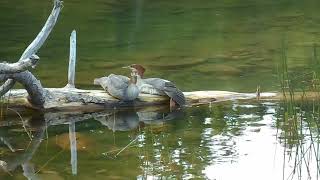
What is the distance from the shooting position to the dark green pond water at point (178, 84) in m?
6.19

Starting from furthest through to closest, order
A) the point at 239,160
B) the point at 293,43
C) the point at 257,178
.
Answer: the point at 293,43
the point at 239,160
the point at 257,178

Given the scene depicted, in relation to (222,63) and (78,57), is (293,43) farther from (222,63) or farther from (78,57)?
(78,57)

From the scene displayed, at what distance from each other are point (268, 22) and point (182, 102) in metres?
7.82

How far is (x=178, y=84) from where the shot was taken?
9.66 metres

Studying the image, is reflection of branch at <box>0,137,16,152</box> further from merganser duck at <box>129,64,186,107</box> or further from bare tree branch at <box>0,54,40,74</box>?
merganser duck at <box>129,64,186,107</box>

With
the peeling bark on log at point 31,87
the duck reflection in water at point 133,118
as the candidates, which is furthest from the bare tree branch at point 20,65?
the duck reflection in water at point 133,118

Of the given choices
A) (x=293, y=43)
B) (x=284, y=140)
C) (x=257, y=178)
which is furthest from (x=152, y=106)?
(x=293, y=43)

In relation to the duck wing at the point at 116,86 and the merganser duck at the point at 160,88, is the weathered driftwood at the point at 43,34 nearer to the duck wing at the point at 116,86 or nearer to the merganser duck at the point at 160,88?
the duck wing at the point at 116,86

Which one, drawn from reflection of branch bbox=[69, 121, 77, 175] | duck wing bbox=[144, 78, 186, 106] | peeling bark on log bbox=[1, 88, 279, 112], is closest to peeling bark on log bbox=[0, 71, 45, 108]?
peeling bark on log bbox=[1, 88, 279, 112]

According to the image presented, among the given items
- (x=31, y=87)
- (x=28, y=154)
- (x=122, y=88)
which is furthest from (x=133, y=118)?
(x=28, y=154)

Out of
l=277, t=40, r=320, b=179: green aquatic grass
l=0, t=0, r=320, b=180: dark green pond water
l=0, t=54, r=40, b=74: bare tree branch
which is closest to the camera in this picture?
l=277, t=40, r=320, b=179: green aquatic grass

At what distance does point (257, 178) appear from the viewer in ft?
19.3

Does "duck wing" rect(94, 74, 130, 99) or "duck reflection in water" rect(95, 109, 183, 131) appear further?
"duck wing" rect(94, 74, 130, 99)

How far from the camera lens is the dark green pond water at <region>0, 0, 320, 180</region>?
6188mm
